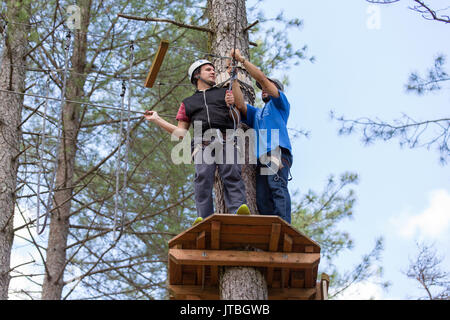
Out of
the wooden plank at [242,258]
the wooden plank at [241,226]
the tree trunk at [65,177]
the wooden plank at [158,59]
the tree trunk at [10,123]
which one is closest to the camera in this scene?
the wooden plank at [241,226]

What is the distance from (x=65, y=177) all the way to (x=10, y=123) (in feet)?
2.57

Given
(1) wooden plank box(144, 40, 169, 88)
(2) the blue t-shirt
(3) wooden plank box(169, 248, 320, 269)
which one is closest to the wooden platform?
(3) wooden plank box(169, 248, 320, 269)

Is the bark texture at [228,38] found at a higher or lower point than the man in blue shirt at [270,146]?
higher

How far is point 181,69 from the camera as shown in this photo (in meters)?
7.18

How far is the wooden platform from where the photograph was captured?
3.62 m

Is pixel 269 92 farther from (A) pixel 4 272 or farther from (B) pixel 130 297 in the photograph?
(B) pixel 130 297

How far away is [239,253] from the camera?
3.72m

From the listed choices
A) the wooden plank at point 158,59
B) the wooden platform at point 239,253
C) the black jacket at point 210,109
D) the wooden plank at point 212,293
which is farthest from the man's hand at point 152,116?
the wooden plank at point 212,293

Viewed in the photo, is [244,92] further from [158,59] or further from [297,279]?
[297,279]

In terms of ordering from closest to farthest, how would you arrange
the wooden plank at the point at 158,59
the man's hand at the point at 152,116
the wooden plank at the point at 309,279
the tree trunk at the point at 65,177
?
the wooden plank at the point at 309,279 → the man's hand at the point at 152,116 → the wooden plank at the point at 158,59 → the tree trunk at the point at 65,177

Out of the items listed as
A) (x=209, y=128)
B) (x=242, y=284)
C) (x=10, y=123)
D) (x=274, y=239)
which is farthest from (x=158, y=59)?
(x=10, y=123)

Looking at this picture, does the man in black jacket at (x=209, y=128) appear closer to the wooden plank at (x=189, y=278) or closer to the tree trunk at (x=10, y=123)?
the wooden plank at (x=189, y=278)

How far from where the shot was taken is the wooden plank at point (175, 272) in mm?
3757

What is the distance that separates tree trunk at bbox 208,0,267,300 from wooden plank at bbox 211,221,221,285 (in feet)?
0.19
